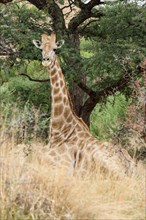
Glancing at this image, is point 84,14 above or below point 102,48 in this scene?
above

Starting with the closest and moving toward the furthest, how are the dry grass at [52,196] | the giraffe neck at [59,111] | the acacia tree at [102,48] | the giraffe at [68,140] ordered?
the dry grass at [52,196] < the giraffe at [68,140] < the giraffe neck at [59,111] < the acacia tree at [102,48]

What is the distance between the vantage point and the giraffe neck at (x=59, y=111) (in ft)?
32.9

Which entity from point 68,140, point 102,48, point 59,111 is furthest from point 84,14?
point 68,140

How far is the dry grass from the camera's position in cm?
623

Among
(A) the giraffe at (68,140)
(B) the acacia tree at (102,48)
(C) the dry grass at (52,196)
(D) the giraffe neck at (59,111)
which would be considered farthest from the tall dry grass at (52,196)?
(B) the acacia tree at (102,48)

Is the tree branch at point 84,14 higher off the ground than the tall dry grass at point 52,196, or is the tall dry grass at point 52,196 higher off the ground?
the tree branch at point 84,14

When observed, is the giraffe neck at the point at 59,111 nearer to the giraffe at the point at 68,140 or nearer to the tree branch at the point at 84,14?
the giraffe at the point at 68,140

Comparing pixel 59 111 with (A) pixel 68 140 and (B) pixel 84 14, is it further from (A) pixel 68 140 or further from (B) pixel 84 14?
(B) pixel 84 14

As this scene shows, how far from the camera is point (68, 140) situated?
9859 mm

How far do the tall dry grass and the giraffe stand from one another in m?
1.56

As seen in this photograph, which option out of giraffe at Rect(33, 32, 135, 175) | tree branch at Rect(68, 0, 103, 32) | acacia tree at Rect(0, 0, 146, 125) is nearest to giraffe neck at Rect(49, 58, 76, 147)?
giraffe at Rect(33, 32, 135, 175)

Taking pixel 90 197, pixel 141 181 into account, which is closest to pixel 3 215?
pixel 90 197

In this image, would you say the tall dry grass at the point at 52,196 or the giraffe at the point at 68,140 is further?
the giraffe at the point at 68,140

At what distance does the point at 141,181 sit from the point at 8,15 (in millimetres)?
7414
